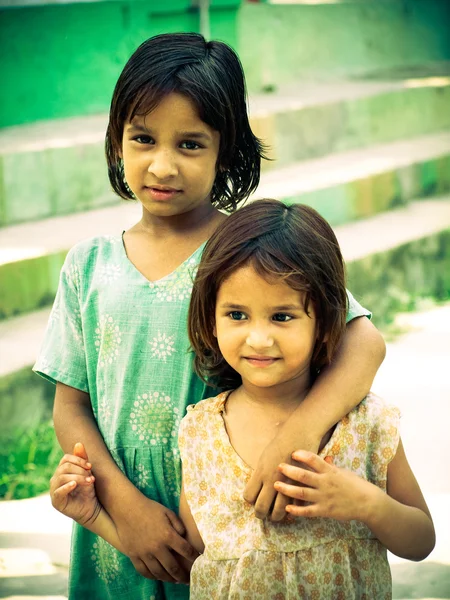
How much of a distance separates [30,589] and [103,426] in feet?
3.64

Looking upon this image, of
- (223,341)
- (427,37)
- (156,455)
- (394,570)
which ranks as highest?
(427,37)

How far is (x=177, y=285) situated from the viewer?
6.55ft

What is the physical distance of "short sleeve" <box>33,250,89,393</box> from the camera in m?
2.07

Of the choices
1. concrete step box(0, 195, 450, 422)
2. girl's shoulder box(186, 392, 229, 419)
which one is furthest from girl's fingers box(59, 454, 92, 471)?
concrete step box(0, 195, 450, 422)

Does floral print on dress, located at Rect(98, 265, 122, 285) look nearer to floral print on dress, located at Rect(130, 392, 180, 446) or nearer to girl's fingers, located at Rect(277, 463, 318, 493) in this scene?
floral print on dress, located at Rect(130, 392, 180, 446)

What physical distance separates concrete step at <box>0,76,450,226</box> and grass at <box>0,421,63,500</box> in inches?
57.5

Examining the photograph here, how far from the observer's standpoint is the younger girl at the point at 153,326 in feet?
6.28

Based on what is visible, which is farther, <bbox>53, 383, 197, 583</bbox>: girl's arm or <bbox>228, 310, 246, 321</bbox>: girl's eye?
<bbox>53, 383, 197, 583</bbox>: girl's arm

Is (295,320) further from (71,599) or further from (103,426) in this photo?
(71,599)

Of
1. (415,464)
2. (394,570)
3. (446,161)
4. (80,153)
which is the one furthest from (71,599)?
(446,161)

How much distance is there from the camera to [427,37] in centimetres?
977

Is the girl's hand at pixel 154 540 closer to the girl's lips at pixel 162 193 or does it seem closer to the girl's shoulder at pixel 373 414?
the girl's shoulder at pixel 373 414

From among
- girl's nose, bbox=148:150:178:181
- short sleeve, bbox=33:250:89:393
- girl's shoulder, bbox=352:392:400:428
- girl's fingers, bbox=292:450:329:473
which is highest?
girl's nose, bbox=148:150:178:181

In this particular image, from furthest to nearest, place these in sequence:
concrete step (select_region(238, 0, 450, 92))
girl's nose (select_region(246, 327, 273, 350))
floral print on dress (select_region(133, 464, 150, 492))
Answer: concrete step (select_region(238, 0, 450, 92)), floral print on dress (select_region(133, 464, 150, 492)), girl's nose (select_region(246, 327, 273, 350))
